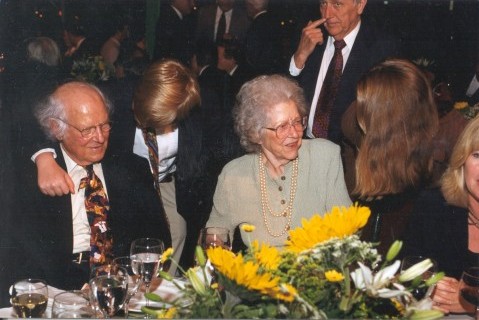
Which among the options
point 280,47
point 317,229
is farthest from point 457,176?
point 317,229

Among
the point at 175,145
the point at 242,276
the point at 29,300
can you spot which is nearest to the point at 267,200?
the point at 175,145

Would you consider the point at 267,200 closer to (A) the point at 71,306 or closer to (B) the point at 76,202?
(B) the point at 76,202

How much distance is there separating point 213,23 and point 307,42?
1.27 ft

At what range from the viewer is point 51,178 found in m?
2.63

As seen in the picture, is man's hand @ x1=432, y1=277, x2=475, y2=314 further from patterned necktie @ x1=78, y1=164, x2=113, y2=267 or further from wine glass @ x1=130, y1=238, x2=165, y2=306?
patterned necktie @ x1=78, y1=164, x2=113, y2=267

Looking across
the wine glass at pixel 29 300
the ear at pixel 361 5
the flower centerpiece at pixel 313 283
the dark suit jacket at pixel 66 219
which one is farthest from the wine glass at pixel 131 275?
the ear at pixel 361 5

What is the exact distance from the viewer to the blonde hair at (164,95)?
261cm

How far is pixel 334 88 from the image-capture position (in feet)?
8.64

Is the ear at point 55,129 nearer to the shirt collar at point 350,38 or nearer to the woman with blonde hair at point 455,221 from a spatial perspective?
the shirt collar at point 350,38

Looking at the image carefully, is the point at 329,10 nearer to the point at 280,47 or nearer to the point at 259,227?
the point at 280,47

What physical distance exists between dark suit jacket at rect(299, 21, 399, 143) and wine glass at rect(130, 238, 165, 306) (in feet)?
3.25

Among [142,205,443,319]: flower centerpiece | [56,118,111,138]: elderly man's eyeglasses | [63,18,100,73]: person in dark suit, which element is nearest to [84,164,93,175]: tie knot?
[56,118,111,138]: elderly man's eyeglasses

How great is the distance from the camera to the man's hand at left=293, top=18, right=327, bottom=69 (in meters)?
2.57

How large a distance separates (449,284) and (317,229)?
2.54 ft
